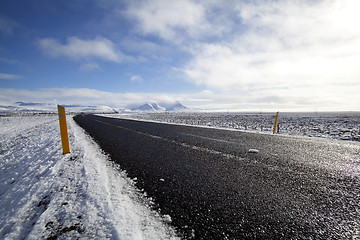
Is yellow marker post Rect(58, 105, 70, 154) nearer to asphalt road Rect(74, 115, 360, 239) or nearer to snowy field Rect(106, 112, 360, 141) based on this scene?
asphalt road Rect(74, 115, 360, 239)

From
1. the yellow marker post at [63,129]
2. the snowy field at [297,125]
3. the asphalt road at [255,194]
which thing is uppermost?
the yellow marker post at [63,129]

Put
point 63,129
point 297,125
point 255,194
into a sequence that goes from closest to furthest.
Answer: point 255,194
point 63,129
point 297,125

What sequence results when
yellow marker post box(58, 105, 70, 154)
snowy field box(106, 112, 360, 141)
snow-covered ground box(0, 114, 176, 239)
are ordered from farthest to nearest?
snowy field box(106, 112, 360, 141)
yellow marker post box(58, 105, 70, 154)
snow-covered ground box(0, 114, 176, 239)

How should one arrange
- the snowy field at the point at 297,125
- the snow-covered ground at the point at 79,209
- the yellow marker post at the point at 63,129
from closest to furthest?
the snow-covered ground at the point at 79,209
the yellow marker post at the point at 63,129
the snowy field at the point at 297,125

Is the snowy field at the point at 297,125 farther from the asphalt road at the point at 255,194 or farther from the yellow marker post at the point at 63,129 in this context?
the yellow marker post at the point at 63,129

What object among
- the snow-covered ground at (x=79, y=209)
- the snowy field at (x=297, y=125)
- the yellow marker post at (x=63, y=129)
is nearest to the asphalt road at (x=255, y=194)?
the snow-covered ground at (x=79, y=209)

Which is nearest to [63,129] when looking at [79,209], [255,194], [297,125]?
[79,209]

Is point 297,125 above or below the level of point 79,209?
below

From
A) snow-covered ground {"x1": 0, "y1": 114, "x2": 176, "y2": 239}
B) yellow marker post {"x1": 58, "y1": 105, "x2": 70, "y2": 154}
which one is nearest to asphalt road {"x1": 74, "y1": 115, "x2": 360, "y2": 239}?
snow-covered ground {"x1": 0, "y1": 114, "x2": 176, "y2": 239}

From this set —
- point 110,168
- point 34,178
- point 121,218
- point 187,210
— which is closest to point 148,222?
point 121,218

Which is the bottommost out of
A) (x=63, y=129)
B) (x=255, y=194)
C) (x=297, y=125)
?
(x=297, y=125)

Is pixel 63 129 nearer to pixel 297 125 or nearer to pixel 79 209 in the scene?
pixel 79 209

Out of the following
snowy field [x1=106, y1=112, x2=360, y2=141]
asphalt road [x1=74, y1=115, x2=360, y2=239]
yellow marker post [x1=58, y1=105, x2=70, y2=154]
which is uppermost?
yellow marker post [x1=58, y1=105, x2=70, y2=154]

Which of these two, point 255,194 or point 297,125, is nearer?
point 255,194
